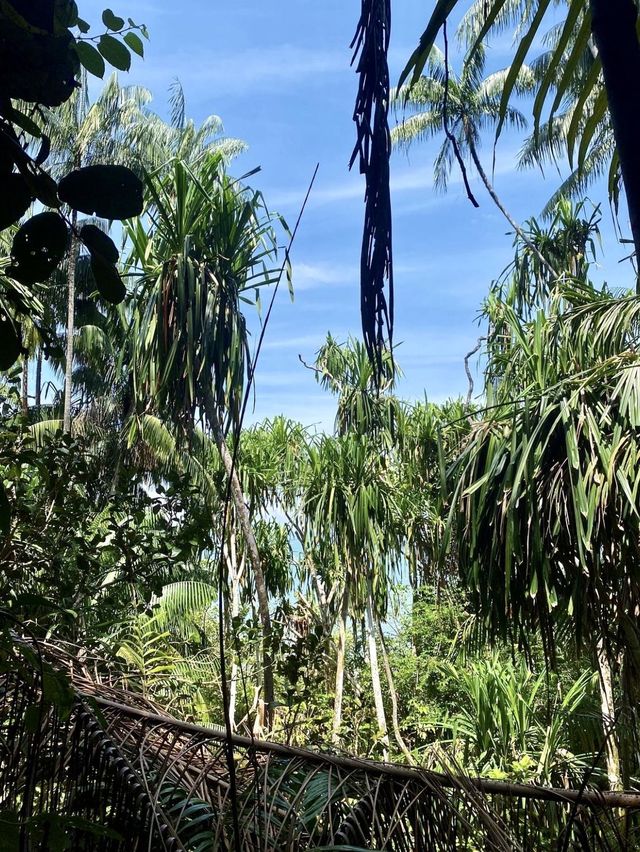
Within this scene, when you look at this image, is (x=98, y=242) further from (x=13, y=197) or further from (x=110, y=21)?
Answer: (x=110, y=21)

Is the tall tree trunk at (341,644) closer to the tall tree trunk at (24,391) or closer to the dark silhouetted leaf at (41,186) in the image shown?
the tall tree trunk at (24,391)

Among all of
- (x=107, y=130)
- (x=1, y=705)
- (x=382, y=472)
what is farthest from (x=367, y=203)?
(x=107, y=130)

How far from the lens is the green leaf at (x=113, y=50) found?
22.8 inches

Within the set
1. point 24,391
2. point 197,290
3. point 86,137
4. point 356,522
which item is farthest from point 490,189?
point 86,137

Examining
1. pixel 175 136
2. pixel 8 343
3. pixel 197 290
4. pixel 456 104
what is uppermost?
pixel 175 136

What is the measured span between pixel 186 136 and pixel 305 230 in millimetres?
14678

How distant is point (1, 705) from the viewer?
1002 millimetres

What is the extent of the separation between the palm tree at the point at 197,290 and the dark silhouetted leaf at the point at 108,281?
4185 mm

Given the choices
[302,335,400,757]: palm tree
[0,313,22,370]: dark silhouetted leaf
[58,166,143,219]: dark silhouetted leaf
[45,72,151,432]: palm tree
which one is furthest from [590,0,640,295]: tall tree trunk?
[45,72,151,432]: palm tree

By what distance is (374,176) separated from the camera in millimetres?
455

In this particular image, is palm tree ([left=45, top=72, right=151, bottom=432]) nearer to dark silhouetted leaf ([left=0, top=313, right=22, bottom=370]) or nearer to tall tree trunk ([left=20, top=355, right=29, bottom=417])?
tall tree trunk ([left=20, top=355, right=29, bottom=417])

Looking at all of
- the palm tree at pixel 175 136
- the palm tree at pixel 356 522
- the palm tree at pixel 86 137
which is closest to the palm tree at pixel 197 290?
the palm tree at pixel 356 522

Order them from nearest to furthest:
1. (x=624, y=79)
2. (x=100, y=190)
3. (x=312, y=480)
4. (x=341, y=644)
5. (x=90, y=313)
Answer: (x=624, y=79) < (x=100, y=190) < (x=90, y=313) < (x=341, y=644) < (x=312, y=480)

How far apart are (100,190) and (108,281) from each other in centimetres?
7
